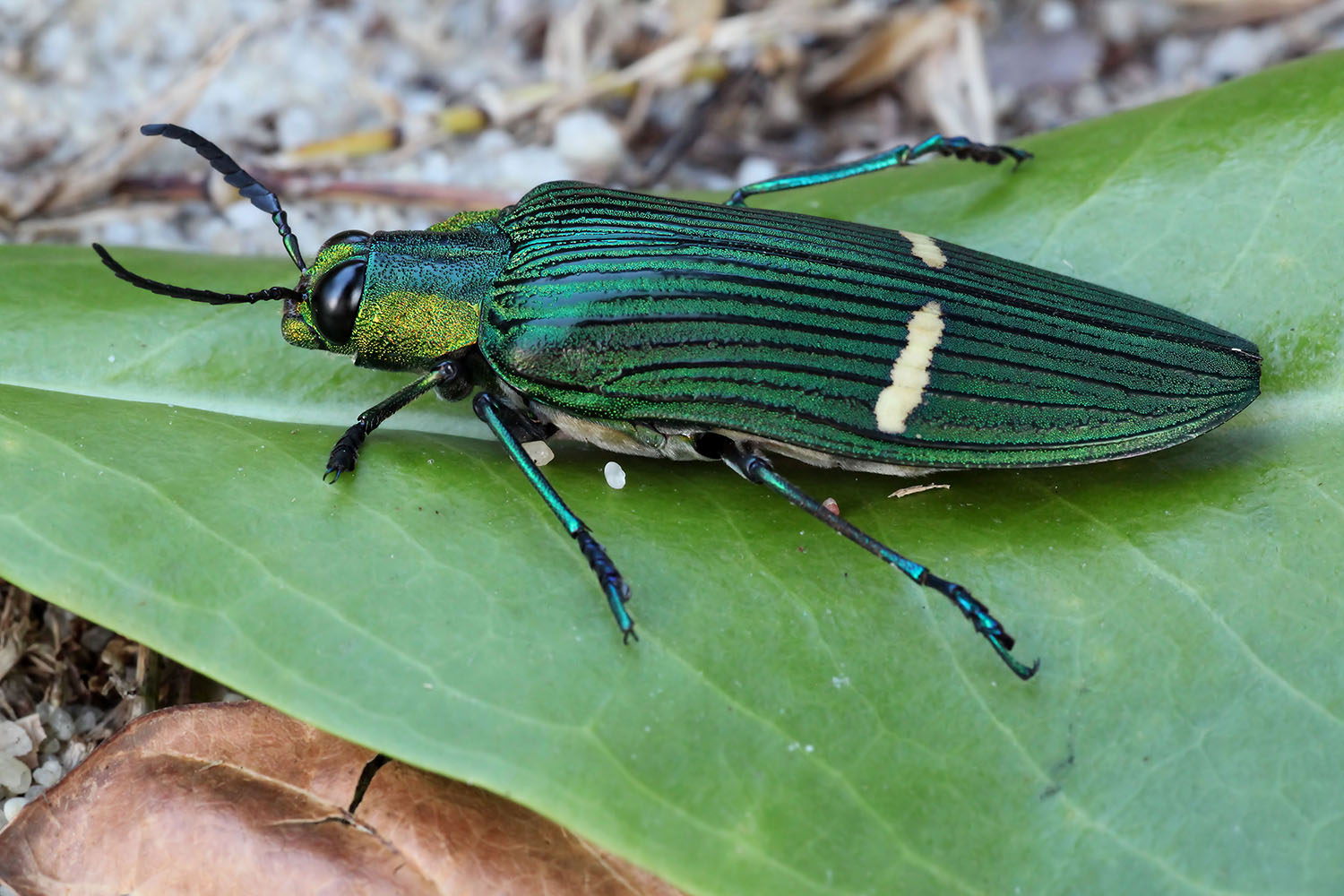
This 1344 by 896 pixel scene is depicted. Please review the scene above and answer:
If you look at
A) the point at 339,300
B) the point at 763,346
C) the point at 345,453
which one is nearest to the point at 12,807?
the point at 345,453

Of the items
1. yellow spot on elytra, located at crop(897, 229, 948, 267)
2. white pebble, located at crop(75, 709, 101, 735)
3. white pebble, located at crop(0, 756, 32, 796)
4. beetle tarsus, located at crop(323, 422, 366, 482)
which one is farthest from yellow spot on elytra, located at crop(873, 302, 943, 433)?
white pebble, located at crop(0, 756, 32, 796)

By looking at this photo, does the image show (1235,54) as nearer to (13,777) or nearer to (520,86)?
(520,86)

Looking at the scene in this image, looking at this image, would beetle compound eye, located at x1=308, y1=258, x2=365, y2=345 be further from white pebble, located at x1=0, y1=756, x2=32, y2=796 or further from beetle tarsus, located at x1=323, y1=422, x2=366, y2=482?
white pebble, located at x1=0, y1=756, x2=32, y2=796

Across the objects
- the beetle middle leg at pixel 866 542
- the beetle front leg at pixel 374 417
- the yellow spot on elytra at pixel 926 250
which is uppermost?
the yellow spot on elytra at pixel 926 250

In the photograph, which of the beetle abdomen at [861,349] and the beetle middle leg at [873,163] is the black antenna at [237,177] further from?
the beetle middle leg at [873,163]

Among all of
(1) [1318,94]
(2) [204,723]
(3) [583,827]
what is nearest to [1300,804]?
(3) [583,827]

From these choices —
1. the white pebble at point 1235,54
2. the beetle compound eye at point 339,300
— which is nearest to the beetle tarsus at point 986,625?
the beetle compound eye at point 339,300

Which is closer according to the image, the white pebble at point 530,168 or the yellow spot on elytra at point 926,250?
the yellow spot on elytra at point 926,250
